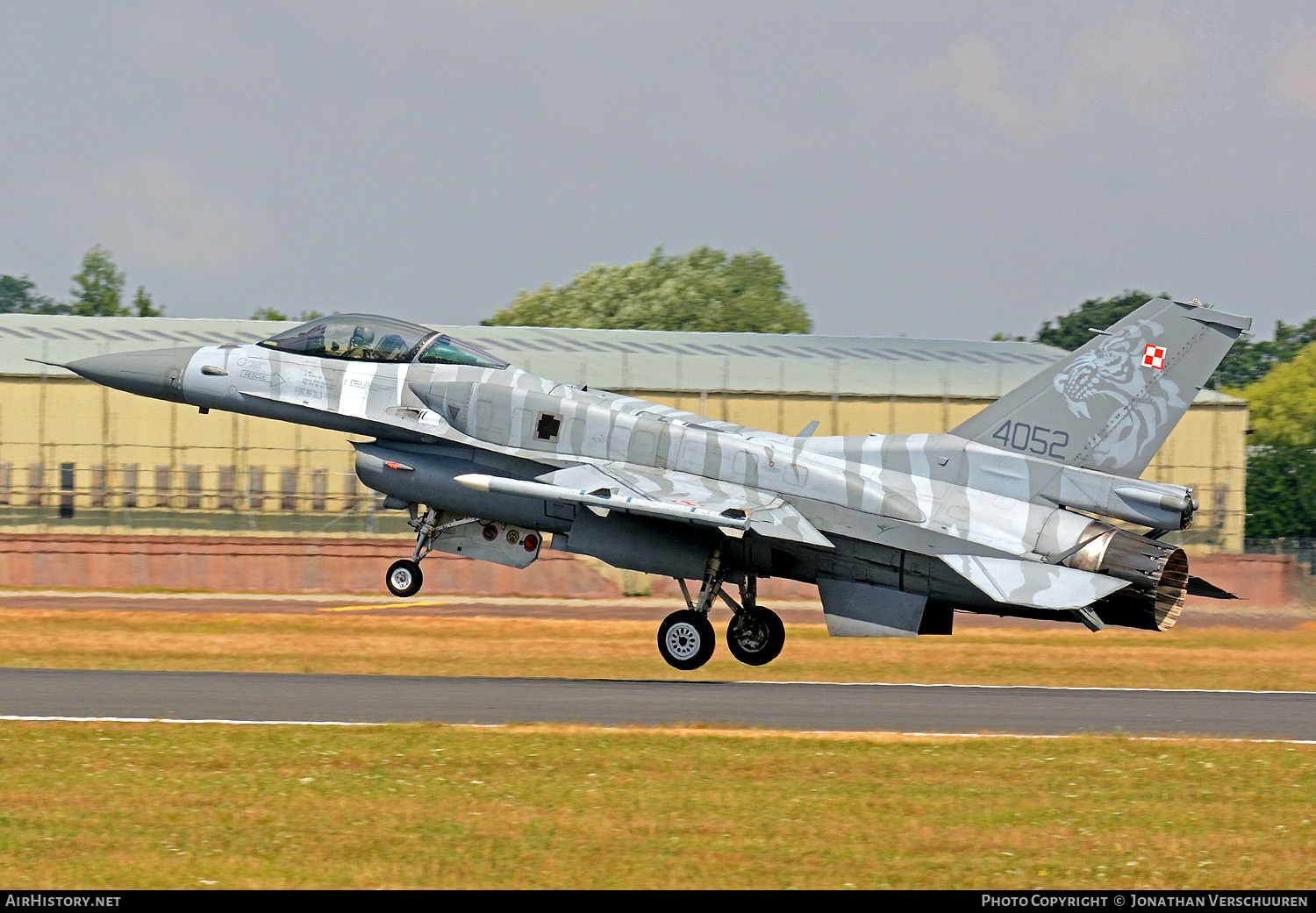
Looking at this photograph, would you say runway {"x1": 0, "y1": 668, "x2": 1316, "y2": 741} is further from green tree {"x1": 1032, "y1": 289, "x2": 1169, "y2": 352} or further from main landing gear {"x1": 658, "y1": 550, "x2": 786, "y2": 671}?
green tree {"x1": 1032, "y1": 289, "x2": 1169, "y2": 352}

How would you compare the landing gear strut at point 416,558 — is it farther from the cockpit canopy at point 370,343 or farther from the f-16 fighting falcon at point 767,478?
the cockpit canopy at point 370,343

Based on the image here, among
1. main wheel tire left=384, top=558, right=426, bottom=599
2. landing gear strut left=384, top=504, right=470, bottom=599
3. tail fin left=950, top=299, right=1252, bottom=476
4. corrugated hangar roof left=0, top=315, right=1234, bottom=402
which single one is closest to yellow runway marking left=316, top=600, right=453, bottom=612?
corrugated hangar roof left=0, top=315, right=1234, bottom=402

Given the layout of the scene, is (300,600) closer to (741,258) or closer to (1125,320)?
(1125,320)

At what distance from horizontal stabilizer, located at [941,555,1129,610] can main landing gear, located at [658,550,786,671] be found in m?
3.22

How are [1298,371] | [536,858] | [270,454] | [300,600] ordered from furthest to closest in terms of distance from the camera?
[1298,371]
[270,454]
[300,600]
[536,858]

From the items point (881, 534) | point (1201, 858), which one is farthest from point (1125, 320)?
point (1201, 858)

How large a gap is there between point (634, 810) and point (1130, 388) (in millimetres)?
10060

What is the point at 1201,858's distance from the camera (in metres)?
11.2

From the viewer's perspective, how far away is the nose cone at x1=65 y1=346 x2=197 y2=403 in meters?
20.9

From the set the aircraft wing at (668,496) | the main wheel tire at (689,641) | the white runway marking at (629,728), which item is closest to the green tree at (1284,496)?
the main wheel tire at (689,641)

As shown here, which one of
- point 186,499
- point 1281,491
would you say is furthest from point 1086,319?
point 186,499

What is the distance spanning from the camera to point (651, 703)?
62.4 feet

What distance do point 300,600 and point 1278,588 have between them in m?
27.6

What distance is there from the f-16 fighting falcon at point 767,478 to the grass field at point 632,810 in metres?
3.14
